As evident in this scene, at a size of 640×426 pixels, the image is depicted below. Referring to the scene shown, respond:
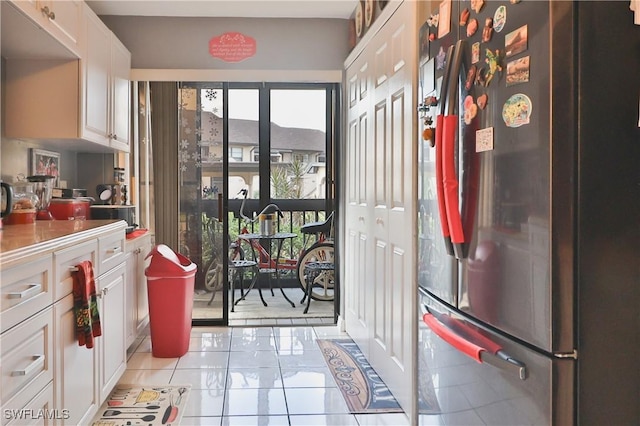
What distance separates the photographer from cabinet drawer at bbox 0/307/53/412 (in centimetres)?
135

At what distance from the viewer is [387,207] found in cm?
260

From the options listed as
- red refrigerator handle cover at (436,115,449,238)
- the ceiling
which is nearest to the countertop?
red refrigerator handle cover at (436,115,449,238)

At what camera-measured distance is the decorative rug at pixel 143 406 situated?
2.33 metres

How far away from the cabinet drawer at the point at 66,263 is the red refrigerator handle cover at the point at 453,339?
133cm

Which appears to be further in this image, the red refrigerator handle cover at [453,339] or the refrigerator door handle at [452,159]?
the refrigerator door handle at [452,159]

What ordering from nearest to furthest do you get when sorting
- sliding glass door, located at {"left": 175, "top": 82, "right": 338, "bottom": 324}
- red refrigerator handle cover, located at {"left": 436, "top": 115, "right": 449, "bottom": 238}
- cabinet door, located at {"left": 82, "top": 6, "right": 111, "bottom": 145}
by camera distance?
red refrigerator handle cover, located at {"left": 436, "top": 115, "right": 449, "bottom": 238}, cabinet door, located at {"left": 82, "top": 6, "right": 111, "bottom": 145}, sliding glass door, located at {"left": 175, "top": 82, "right": 338, "bottom": 324}

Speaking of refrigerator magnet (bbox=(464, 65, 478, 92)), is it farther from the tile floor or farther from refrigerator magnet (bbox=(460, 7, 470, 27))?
the tile floor

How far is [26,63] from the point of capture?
274 centimetres

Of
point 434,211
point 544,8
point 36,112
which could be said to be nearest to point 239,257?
point 36,112

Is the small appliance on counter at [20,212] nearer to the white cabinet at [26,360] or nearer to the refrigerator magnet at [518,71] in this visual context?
the white cabinet at [26,360]

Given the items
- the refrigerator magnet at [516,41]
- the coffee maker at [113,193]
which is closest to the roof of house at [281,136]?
the coffee maker at [113,193]

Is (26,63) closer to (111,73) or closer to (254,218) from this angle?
(111,73)

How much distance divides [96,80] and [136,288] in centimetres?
137

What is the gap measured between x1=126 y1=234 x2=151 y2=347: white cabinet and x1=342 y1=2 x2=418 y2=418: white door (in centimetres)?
150
